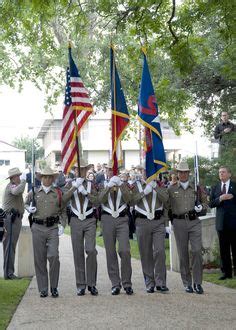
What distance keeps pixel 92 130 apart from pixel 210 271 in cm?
6165

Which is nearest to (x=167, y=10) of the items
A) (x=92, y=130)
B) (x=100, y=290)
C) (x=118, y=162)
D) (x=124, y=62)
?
(x=118, y=162)

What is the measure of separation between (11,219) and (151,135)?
118 inches

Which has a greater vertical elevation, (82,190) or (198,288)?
(82,190)

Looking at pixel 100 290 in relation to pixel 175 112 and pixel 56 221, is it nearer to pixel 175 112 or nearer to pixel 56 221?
pixel 56 221

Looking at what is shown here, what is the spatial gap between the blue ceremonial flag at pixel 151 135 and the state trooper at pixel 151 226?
1.06 feet

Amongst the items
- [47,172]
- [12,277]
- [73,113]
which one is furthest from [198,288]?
[12,277]

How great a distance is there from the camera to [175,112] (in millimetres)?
19188

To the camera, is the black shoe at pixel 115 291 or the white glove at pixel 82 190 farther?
the white glove at pixel 82 190

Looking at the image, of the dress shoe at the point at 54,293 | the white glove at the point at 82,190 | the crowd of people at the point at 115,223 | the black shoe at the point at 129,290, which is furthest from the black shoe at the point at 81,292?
the white glove at the point at 82,190

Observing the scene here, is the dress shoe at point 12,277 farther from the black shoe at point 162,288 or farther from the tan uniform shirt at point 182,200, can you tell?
the tan uniform shirt at point 182,200

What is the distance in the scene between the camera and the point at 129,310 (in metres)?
9.93

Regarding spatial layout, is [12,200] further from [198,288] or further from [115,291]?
[198,288]

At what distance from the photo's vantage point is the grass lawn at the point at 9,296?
9484 mm

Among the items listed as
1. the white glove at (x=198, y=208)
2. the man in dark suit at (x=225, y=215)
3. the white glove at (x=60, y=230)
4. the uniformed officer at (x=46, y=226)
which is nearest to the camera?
the uniformed officer at (x=46, y=226)
